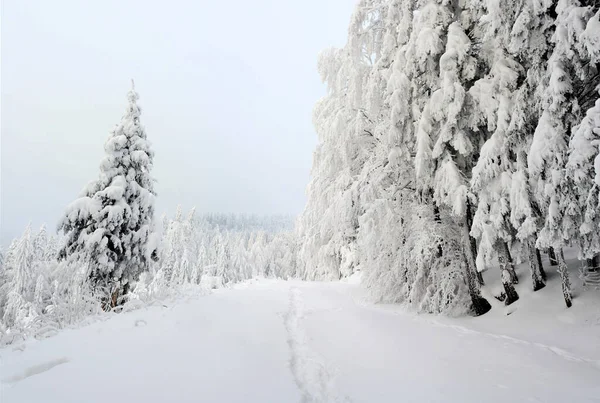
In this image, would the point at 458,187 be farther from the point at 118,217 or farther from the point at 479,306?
the point at 118,217

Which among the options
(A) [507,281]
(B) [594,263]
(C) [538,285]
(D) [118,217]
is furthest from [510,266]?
(D) [118,217]

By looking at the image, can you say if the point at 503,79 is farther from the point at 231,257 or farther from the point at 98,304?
the point at 231,257

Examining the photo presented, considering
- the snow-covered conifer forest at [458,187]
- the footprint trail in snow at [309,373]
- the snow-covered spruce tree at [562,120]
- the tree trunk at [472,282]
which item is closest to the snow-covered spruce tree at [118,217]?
the snow-covered conifer forest at [458,187]

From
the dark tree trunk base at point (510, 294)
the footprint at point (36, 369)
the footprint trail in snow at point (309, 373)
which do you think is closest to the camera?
the footprint at point (36, 369)

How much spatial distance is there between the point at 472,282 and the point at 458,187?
268 cm

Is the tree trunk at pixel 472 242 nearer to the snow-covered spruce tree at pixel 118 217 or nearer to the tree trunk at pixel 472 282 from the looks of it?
the tree trunk at pixel 472 282

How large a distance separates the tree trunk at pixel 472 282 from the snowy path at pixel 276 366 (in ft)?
6.79

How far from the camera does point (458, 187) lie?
7383mm

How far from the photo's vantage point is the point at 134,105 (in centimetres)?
1542

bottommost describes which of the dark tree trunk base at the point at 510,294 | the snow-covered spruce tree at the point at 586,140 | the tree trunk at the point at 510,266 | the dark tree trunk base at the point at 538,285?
the dark tree trunk base at the point at 510,294

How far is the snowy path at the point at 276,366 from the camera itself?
9.74 ft

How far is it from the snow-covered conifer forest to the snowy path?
9 cm

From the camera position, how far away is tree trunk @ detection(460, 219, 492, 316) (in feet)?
26.6

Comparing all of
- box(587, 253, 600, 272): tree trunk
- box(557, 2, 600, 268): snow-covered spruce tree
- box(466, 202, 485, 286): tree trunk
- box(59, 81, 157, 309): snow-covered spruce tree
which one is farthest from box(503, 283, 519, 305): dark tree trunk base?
box(59, 81, 157, 309): snow-covered spruce tree
